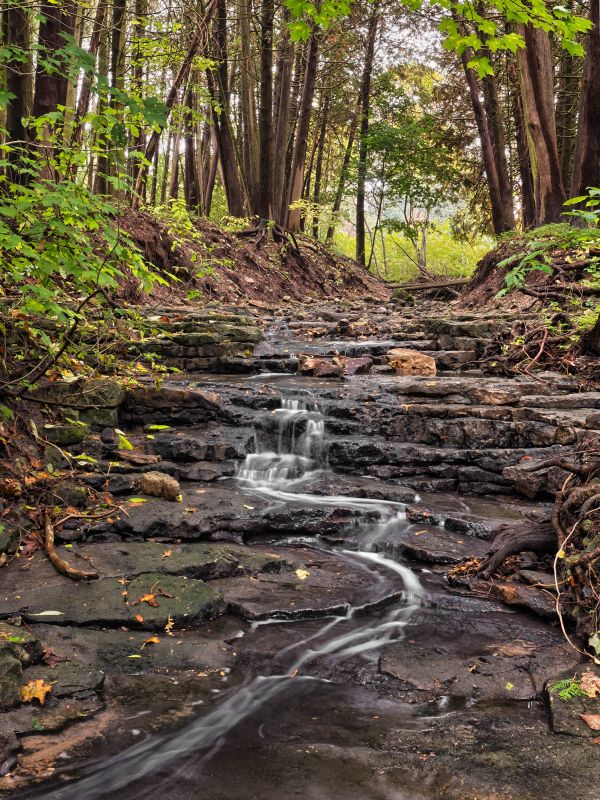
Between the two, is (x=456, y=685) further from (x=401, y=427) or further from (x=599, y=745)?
(x=401, y=427)

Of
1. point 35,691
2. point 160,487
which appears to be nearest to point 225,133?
point 160,487

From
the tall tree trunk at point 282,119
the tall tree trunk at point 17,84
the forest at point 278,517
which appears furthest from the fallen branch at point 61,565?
the tall tree trunk at point 282,119

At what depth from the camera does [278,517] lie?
6008mm

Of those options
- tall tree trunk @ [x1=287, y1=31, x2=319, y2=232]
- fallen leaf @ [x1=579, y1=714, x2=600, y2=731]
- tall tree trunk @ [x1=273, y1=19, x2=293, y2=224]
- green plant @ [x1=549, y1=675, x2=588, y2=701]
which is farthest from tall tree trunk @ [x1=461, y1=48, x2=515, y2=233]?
fallen leaf @ [x1=579, y1=714, x2=600, y2=731]

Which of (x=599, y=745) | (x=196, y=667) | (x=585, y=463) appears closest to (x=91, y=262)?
(x=196, y=667)

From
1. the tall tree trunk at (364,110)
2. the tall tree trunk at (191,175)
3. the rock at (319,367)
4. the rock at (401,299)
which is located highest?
the tall tree trunk at (364,110)

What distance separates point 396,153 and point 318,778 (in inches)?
987

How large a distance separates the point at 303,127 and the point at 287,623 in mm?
18017

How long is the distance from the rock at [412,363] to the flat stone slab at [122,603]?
19.7ft

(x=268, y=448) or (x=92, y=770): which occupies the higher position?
(x=268, y=448)

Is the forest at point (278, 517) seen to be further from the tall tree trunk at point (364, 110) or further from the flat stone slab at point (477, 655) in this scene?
the tall tree trunk at point (364, 110)

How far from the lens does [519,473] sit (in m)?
6.27

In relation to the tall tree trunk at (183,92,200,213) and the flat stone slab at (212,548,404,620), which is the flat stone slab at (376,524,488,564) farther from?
the tall tree trunk at (183,92,200,213)

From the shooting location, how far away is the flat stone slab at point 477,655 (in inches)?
144
